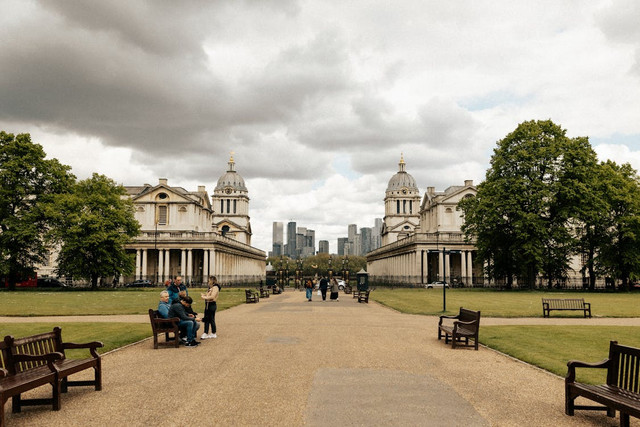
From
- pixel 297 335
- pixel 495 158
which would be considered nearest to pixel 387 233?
pixel 495 158

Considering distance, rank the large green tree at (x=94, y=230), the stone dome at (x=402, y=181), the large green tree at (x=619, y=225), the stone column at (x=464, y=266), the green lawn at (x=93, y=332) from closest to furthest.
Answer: the green lawn at (x=93, y=332), the large green tree at (x=619, y=225), the large green tree at (x=94, y=230), the stone column at (x=464, y=266), the stone dome at (x=402, y=181)

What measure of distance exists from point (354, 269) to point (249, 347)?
527 ft

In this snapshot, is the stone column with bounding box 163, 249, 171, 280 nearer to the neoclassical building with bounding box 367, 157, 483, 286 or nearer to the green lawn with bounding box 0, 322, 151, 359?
the neoclassical building with bounding box 367, 157, 483, 286

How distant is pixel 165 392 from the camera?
8.70 meters

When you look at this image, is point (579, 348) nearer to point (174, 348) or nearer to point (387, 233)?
point (174, 348)

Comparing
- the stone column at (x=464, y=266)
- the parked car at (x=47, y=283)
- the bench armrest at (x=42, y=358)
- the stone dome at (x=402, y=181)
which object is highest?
the stone dome at (x=402, y=181)

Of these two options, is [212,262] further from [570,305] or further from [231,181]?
[231,181]

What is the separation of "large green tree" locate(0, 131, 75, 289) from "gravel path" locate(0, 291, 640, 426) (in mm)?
42943

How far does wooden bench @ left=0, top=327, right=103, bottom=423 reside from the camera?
23.5 feet

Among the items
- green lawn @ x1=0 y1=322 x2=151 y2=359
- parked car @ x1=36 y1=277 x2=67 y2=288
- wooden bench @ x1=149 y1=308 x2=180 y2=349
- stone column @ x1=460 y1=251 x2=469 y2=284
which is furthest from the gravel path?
stone column @ x1=460 y1=251 x2=469 y2=284

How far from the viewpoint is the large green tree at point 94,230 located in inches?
2046

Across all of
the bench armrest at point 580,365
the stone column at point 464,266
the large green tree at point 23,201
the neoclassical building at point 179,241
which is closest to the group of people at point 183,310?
the bench armrest at point 580,365

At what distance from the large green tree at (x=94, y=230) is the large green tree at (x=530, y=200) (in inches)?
1458

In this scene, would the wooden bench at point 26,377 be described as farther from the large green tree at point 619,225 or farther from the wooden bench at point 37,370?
the large green tree at point 619,225
